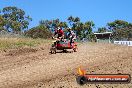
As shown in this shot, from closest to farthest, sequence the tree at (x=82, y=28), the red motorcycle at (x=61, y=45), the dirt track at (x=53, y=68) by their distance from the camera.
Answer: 1. the dirt track at (x=53, y=68)
2. the red motorcycle at (x=61, y=45)
3. the tree at (x=82, y=28)

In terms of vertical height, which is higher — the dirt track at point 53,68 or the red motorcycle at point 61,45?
the red motorcycle at point 61,45

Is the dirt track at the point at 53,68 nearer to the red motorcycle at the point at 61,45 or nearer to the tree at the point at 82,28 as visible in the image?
the red motorcycle at the point at 61,45

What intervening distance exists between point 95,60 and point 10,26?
7100 cm

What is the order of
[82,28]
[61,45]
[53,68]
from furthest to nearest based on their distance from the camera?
[82,28], [61,45], [53,68]

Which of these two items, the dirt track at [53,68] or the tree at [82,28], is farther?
the tree at [82,28]

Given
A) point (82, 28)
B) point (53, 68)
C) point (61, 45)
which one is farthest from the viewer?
point (82, 28)

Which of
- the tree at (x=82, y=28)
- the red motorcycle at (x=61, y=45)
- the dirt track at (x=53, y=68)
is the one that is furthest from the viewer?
the tree at (x=82, y=28)

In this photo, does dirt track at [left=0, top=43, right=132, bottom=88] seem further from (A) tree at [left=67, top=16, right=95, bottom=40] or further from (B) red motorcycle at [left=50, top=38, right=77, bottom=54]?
(A) tree at [left=67, top=16, right=95, bottom=40]

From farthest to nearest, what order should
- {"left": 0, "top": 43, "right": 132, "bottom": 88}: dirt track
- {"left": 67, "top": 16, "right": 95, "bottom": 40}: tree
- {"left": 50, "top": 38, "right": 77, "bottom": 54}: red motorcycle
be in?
{"left": 67, "top": 16, "right": 95, "bottom": 40}: tree → {"left": 50, "top": 38, "right": 77, "bottom": 54}: red motorcycle → {"left": 0, "top": 43, "right": 132, "bottom": 88}: dirt track

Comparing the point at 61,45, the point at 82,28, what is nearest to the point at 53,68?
the point at 61,45

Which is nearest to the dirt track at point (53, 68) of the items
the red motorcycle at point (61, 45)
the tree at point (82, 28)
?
the red motorcycle at point (61, 45)

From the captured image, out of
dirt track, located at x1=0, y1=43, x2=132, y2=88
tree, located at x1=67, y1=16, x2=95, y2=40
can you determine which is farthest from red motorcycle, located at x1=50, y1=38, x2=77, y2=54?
tree, located at x1=67, y1=16, x2=95, y2=40

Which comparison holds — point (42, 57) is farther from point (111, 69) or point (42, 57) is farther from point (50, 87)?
point (50, 87)

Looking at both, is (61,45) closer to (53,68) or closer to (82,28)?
(53,68)
